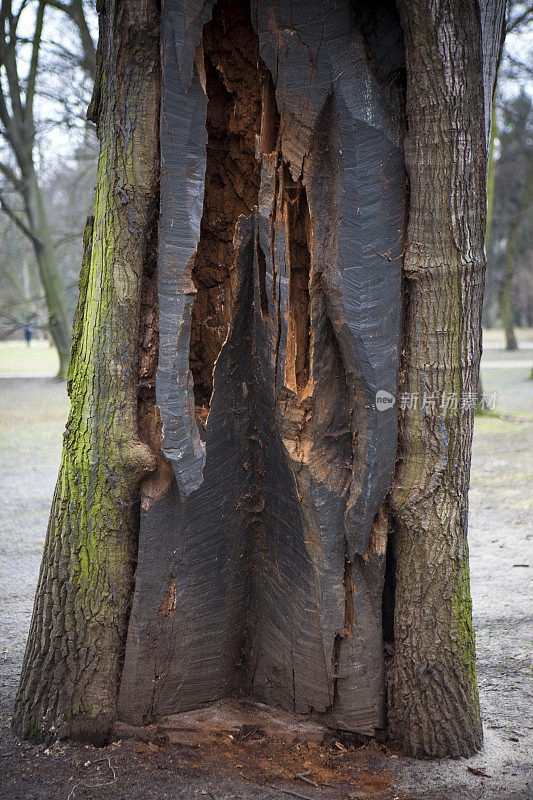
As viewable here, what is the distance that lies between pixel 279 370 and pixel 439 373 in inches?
20.8

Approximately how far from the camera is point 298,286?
225 centimetres

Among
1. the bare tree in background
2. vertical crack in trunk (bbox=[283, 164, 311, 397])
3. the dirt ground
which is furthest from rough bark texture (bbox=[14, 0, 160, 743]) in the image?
the bare tree in background

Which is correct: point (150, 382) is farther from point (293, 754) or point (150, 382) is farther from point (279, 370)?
point (293, 754)

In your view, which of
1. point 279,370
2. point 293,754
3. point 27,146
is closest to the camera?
point 279,370

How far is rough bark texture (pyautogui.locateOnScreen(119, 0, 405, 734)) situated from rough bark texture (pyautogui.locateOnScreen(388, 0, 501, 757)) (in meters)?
0.08

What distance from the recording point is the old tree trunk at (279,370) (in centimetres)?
208

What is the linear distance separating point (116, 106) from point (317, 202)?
0.71m

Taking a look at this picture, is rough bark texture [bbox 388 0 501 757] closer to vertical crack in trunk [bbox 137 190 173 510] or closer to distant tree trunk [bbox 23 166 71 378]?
vertical crack in trunk [bbox 137 190 173 510]

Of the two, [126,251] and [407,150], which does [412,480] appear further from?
[126,251]

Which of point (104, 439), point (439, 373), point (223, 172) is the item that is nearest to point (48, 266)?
point (223, 172)

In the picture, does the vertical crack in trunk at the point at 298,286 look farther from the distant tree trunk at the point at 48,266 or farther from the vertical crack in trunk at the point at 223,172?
the distant tree trunk at the point at 48,266

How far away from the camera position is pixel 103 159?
224 cm

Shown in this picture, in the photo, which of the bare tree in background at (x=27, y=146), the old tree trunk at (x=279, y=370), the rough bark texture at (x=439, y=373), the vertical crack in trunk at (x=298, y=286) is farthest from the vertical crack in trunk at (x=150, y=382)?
the bare tree in background at (x=27, y=146)

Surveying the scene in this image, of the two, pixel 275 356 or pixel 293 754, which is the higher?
pixel 275 356
